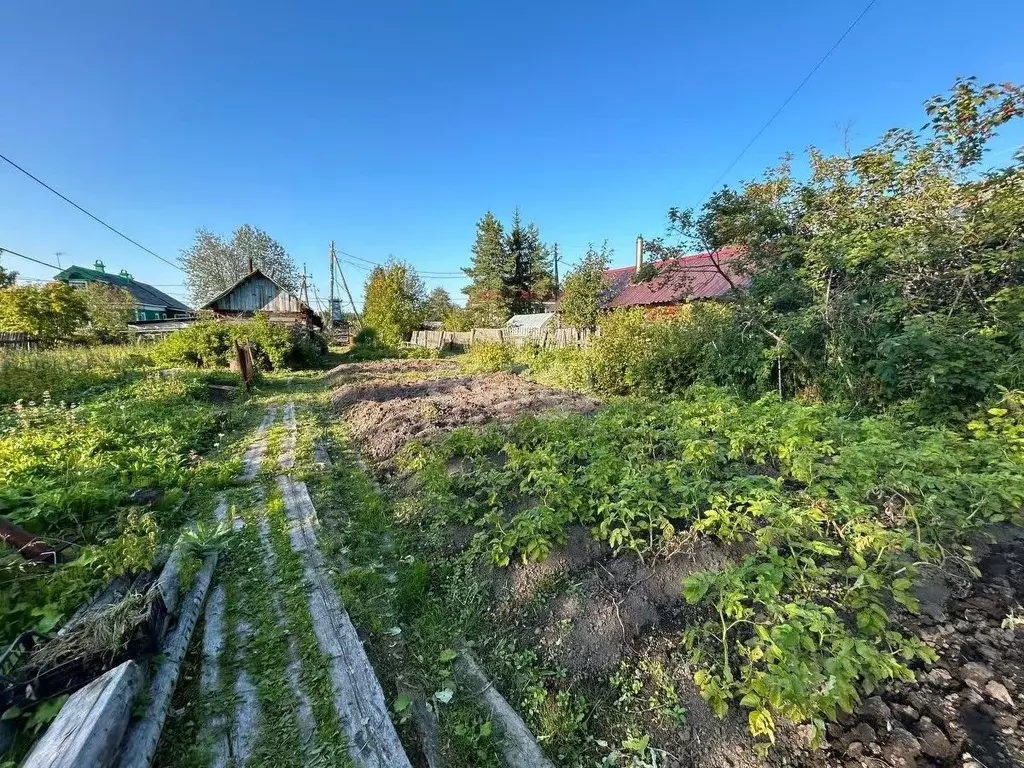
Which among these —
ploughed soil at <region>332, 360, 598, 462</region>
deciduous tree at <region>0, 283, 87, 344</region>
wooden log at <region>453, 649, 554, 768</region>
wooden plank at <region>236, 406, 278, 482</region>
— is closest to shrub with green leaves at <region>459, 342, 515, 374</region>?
ploughed soil at <region>332, 360, 598, 462</region>

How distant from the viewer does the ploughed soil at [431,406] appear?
548 cm

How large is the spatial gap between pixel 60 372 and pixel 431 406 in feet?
27.6

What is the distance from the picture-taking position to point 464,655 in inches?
85.8

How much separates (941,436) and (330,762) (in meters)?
4.69

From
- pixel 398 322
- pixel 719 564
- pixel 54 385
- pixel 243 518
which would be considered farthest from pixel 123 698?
pixel 398 322

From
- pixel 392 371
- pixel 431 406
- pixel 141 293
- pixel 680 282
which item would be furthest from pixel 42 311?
pixel 141 293

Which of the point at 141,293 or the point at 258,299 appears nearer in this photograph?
the point at 258,299

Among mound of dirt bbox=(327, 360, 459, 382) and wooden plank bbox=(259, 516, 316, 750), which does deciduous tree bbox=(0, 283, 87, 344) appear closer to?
mound of dirt bbox=(327, 360, 459, 382)

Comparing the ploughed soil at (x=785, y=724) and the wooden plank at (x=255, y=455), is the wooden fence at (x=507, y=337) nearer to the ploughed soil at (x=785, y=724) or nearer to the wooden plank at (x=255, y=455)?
the wooden plank at (x=255, y=455)

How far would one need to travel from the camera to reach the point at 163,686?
1.83 metres

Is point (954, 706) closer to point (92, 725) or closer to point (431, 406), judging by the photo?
point (92, 725)

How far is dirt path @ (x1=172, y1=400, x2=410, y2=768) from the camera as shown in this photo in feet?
5.48

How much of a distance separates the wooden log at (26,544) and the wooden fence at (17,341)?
47.5ft

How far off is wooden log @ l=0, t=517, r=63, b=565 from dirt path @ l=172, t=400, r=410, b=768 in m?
0.97
